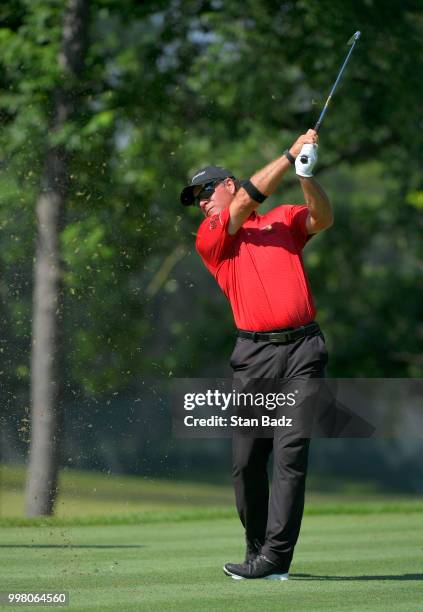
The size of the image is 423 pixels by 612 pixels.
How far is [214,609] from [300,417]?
1.39m

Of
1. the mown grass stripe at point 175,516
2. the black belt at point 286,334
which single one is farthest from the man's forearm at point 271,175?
the mown grass stripe at point 175,516

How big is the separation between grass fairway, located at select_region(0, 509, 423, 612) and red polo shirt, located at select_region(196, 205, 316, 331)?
4.33ft

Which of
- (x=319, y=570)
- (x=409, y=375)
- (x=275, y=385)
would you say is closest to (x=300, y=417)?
(x=275, y=385)

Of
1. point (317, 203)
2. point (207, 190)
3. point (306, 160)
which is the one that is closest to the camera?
point (306, 160)

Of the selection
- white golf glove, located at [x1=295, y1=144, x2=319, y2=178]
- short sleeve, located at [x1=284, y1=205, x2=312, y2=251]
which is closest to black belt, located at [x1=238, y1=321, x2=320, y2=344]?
short sleeve, located at [x1=284, y1=205, x2=312, y2=251]

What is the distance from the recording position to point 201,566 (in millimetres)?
7598

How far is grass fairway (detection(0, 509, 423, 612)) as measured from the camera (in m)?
6.12

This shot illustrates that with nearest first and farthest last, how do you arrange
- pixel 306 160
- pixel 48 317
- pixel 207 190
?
pixel 306 160 < pixel 207 190 < pixel 48 317

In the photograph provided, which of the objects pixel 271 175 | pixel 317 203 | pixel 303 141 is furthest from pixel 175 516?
pixel 303 141

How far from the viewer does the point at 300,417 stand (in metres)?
6.95

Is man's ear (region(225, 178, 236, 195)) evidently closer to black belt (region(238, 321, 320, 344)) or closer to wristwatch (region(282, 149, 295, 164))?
wristwatch (region(282, 149, 295, 164))

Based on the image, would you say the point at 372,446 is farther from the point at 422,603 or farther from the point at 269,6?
the point at 422,603

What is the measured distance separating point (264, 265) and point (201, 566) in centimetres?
175

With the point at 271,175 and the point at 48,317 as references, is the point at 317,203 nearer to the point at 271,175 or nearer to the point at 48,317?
the point at 271,175
